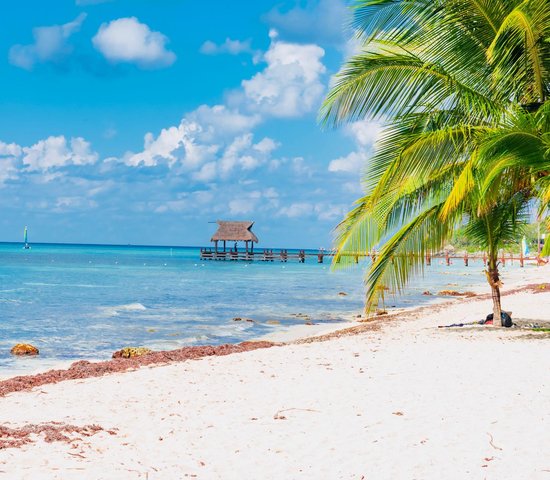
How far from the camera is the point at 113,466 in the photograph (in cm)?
428

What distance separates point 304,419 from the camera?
213 inches

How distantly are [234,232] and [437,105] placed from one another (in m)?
62.7

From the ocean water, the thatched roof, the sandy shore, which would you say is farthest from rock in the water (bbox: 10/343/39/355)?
the thatched roof

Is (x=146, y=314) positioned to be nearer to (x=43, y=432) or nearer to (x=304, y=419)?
(x=43, y=432)

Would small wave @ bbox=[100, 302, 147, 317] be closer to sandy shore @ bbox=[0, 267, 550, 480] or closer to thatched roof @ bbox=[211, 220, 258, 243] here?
sandy shore @ bbox=[0, 267, 550, 480]

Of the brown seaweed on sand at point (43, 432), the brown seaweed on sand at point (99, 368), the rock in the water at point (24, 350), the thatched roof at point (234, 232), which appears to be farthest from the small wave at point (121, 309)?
the thatched roof at point (234, 232)

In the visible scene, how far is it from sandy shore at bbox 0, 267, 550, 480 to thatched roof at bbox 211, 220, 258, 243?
202ft

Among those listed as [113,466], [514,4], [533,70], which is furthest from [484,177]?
[113,466]

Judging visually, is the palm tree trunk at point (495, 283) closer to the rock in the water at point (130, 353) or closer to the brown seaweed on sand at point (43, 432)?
the rock in the water at point (130, 353)

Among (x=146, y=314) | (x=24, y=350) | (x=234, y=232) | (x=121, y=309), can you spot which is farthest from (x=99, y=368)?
(x=234, y=232)

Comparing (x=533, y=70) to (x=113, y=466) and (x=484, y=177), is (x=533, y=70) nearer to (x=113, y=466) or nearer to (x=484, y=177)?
(x=484, y=177)

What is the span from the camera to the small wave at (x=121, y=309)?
21406 millimetres

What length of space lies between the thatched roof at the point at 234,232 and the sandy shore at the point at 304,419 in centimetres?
6149

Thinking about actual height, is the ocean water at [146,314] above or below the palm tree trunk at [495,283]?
below
